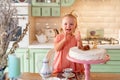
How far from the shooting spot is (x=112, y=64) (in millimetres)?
3693

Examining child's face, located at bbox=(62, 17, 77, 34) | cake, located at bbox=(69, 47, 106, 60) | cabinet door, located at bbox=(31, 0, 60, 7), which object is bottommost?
cake, located at bbox=(69, 47, 106, 60)

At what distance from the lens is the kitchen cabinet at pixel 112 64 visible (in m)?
3.64

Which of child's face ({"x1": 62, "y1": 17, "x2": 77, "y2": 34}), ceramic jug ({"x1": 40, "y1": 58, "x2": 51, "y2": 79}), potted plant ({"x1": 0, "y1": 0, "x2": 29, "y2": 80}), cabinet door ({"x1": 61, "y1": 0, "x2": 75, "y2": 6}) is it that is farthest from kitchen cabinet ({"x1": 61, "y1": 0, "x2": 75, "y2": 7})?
potted plant ({"x1": 0, "y1": 0, "x2": 29, "y2": 80})

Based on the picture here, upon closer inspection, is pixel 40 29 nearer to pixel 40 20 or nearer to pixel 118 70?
pixel 40 20

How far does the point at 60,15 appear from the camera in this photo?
395cm

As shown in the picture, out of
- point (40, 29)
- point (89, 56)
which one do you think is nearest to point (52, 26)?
point (40, 29)

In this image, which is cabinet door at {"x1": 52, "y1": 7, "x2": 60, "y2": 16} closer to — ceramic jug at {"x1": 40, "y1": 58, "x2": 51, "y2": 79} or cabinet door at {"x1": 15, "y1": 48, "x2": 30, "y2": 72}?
cabinet door at {"x1": 15, "y1": 48, "x2": 30, "y2": 72}

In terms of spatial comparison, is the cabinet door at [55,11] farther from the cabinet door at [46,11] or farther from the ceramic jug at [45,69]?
the ceramic jug at [45,69]

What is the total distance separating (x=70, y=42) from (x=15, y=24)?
825 mm

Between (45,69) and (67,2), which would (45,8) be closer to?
(67,2)

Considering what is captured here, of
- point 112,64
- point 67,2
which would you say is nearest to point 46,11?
point 67,2

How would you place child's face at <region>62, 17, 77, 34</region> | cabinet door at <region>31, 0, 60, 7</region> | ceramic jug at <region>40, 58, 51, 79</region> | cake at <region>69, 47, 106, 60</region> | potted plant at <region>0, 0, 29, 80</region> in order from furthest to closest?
cabinet door at <region>31, 0, 60, 7</region>, child's face at <region>62, 17, 77, 34</region>, ceramic jug at <region>40, 58, 51, 79</region>, cake at <region>69, 47, 106, 60</region>, potted plant at <region>0, 0, 29, 80</region>

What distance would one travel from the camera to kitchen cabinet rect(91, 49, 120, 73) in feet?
12.0

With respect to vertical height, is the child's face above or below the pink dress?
above
